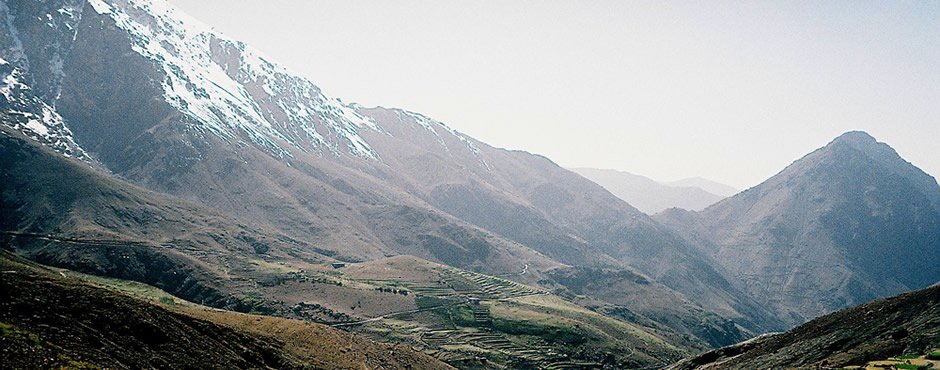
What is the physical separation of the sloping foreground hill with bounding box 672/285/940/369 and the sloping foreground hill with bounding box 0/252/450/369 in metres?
64.1

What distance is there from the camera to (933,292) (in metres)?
67.1

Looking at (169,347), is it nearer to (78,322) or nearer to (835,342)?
(78,322)

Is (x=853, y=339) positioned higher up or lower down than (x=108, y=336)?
higher up

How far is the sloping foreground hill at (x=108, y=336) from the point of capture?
49.0 metres

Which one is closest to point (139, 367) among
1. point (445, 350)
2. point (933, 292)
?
point (933, 292)

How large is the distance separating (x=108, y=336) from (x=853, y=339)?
7904 cm

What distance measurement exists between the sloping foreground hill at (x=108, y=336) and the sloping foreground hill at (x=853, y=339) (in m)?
64.1

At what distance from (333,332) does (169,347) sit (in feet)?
193

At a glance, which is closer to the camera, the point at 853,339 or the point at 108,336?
the point at 108,336

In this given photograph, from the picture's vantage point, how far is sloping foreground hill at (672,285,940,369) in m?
53.1

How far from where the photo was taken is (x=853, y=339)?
63094mm

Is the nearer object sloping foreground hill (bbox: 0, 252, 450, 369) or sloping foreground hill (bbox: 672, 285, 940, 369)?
sloping foreground hill (bbox: 0, 252, 450, 369)

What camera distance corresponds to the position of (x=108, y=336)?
2341 inches

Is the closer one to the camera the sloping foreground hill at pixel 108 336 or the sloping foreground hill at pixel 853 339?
the sloping foreground hill at pixel 108 336
